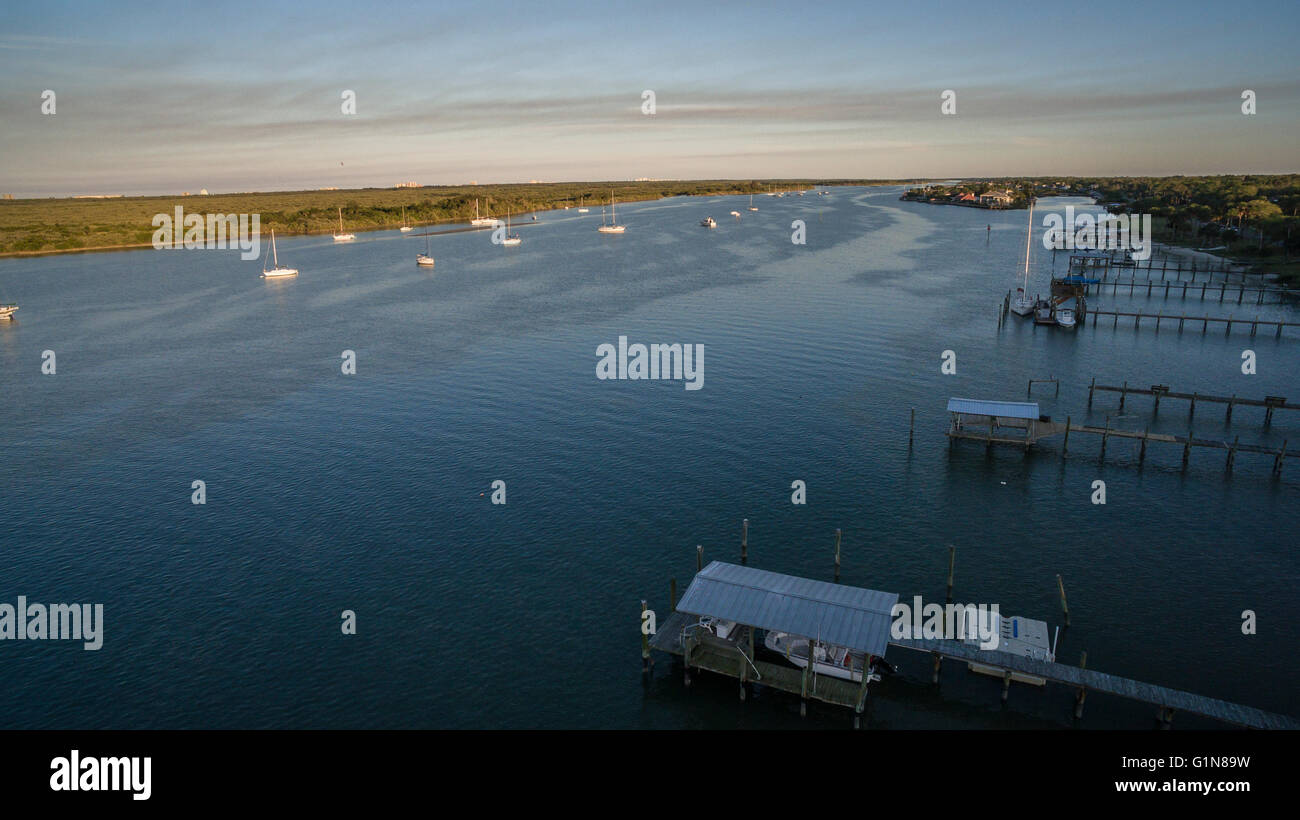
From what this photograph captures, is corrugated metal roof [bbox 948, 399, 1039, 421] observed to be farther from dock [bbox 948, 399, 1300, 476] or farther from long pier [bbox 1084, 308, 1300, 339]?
long pier [bbox 1084, 308, 1300, 339]

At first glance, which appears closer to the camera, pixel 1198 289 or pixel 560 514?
pixel 560 514

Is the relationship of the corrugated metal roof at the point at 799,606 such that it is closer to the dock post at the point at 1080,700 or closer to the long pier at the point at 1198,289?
the dock post at the point at 1080,700

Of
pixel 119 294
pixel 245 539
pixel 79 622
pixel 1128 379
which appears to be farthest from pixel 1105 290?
pixel 119 294

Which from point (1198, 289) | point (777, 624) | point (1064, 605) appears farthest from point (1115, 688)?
point (1198, 289)

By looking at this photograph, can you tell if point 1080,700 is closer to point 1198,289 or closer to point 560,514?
point 560,514

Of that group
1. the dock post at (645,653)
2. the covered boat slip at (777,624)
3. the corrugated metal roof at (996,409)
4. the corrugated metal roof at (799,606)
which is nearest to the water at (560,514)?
the dock post at (645,653)

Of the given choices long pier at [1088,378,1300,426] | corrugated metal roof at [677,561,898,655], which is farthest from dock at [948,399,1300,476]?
corrugated metal roof at [677,561,898,655]
